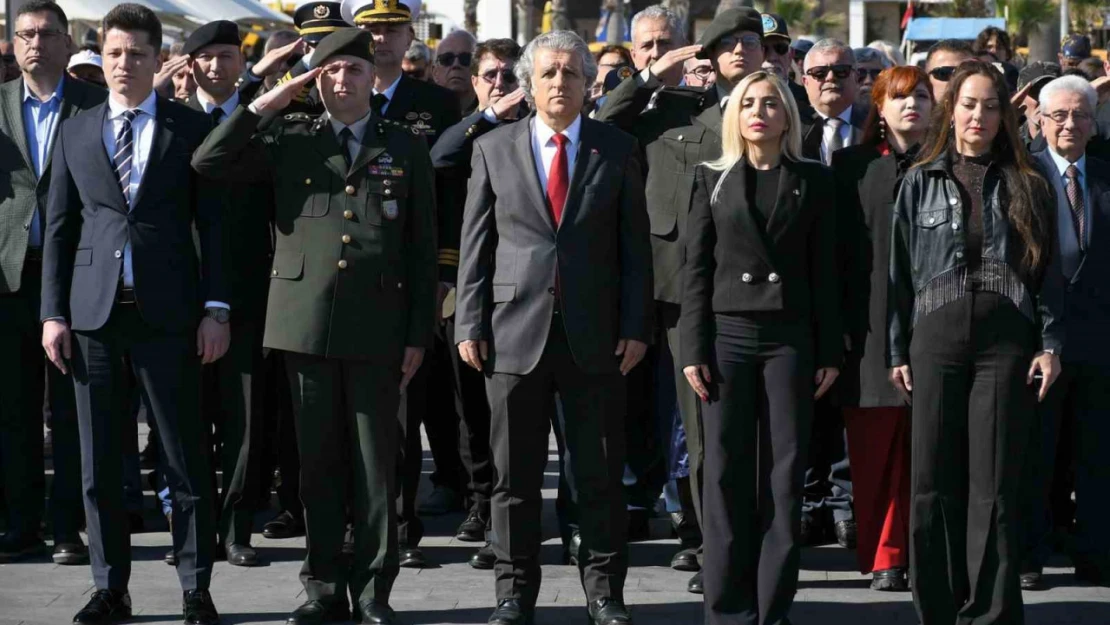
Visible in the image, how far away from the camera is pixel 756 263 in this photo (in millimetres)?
6371

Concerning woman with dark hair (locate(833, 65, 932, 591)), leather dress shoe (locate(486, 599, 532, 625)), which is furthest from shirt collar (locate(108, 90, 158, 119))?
woman with dark hair (locate(833, 65, 932, 591))

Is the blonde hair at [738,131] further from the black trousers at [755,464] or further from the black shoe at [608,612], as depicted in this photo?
the black shoe at [608,612]

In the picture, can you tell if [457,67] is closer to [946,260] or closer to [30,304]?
[30,304]

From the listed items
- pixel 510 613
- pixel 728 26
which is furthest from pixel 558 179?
pixel 510 613

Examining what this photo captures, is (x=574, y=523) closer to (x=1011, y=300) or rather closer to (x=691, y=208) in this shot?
(x=691, y=208)

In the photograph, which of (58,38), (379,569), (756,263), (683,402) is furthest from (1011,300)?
(58,38)

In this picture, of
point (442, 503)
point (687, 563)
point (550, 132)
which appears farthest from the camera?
point (442, 503)

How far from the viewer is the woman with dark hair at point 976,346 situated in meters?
6.19

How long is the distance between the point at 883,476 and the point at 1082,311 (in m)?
1.16

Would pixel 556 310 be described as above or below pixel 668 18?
below

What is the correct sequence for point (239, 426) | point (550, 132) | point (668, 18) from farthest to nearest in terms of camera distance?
1. point (668, 18)
2. point (239, 426)
3. point (550, 132)

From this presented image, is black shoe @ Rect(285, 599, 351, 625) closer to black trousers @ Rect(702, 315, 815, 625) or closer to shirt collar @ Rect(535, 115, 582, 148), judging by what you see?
black trousers @ Rect(702, 315, 815, 625)

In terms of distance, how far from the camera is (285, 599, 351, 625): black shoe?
21.3 ft

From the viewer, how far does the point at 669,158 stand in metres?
7.39
